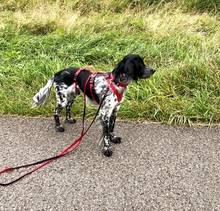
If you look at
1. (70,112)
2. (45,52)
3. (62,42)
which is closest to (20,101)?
(70,112)

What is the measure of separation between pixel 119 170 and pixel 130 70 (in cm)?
106

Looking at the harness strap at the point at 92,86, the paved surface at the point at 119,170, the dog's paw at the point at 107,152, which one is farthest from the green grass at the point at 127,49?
the dog's paw at the point at 107,152

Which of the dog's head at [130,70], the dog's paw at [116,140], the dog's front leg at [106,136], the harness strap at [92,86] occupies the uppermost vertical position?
the dog's head at [130,70]

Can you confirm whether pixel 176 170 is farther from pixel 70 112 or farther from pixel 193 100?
pixel 70 112

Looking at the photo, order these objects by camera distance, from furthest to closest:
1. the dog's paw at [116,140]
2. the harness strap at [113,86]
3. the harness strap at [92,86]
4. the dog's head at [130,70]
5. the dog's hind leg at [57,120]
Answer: the dog's hind leg at [57,120] < the dog's paw at [116,140] < the harness strap at [92,86] < the harness strap at [113,86] < the dog's head at [130,70]

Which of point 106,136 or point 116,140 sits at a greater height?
point 106,136

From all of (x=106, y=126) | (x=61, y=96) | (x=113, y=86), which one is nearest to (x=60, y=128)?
(x=61, y=96)

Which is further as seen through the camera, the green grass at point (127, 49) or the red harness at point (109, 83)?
the green grass at point (127, 49)

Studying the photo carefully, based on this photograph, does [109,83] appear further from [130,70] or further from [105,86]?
[130,70]

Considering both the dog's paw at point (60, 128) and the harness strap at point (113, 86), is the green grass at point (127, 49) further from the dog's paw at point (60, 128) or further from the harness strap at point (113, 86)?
the harness strap at point (113, 86)

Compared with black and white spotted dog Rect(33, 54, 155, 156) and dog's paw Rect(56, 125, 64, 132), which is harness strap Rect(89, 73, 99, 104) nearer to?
black and white spotted dog Rect(33, 54, 155, 156)

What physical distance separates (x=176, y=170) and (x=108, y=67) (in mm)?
2606

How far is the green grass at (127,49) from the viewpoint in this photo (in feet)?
14.5

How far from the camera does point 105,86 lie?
3.55 meters
